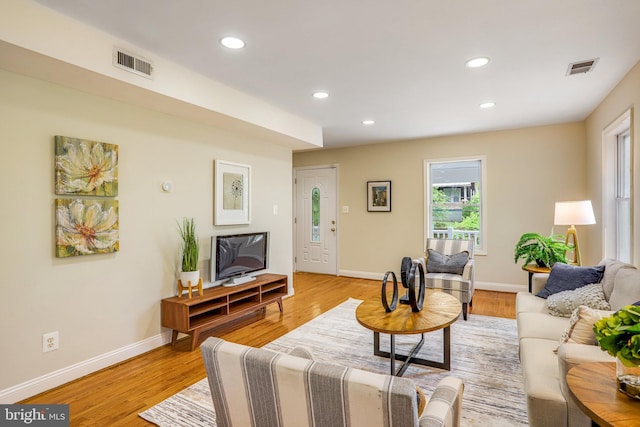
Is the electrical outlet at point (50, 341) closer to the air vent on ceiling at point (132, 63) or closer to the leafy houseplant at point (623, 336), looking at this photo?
the air vent on ceiling at point (132, 63)

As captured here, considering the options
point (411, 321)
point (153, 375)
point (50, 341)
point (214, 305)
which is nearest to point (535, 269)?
point (411, 321)

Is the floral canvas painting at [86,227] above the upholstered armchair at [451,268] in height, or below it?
above

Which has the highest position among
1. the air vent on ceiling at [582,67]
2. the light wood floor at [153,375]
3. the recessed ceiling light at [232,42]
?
the air vent on ceiling at [582,67]

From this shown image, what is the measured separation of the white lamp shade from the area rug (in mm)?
1215

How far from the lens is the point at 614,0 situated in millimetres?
1995

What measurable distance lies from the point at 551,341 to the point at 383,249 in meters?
3.97

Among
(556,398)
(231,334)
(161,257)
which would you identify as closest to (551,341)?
(556,398)

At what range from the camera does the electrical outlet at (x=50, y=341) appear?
2.46m

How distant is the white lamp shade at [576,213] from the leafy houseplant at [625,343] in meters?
2.95

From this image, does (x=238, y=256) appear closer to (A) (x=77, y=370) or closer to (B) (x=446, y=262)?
(A) (x=77, y=370)

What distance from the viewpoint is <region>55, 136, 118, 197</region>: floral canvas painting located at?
2.52 metres

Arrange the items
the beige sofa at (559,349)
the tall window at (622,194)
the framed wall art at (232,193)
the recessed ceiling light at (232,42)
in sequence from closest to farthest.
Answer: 1. the beige sofa at (559,349)
2. the recessed ceiling light at (232,42)
3. the tall window at (622,194)
4. the framed wall art at (232,193)

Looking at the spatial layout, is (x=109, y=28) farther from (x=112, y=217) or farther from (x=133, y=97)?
(x=112, y=217)

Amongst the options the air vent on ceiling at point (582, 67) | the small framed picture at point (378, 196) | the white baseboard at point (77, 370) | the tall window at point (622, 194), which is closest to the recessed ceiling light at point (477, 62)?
the air vent on ceiling at point (582, 67)
